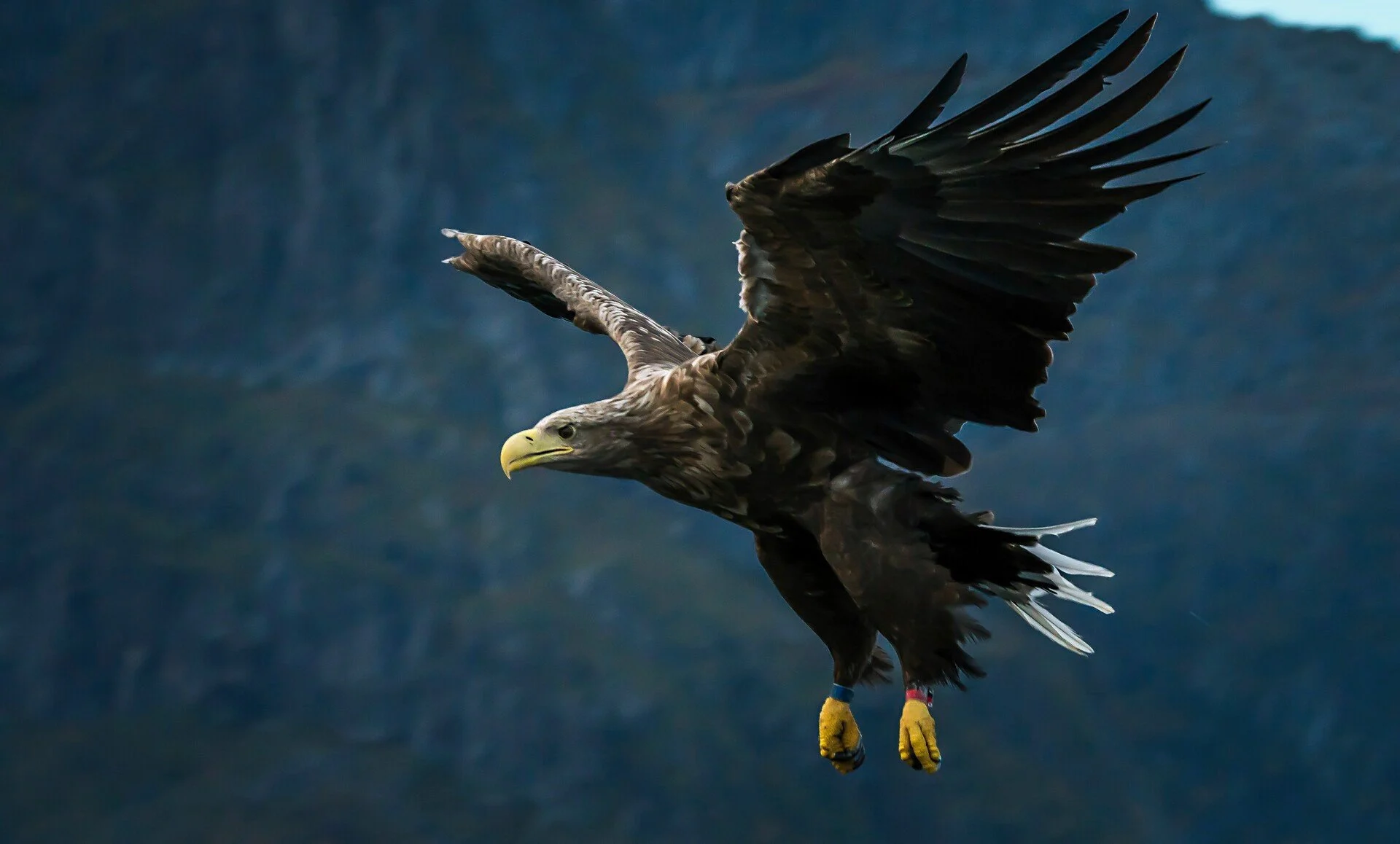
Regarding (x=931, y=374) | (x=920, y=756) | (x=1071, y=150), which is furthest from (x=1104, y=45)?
(x=920, y=756)

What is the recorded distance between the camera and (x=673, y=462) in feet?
14.5

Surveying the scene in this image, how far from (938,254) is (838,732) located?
1647 mm

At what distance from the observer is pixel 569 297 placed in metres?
5.55

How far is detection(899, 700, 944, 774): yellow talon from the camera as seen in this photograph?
14.0 ft

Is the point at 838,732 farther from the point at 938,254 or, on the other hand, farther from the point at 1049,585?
the point at 938,254

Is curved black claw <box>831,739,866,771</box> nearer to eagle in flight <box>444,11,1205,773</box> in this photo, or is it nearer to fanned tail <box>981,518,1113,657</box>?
eagle in flight <box>444,11,1205,773</box>

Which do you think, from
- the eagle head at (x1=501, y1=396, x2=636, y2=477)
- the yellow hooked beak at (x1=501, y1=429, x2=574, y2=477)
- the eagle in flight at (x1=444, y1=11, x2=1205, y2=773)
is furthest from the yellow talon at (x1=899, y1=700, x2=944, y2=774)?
the yellow hooked beak at (x1=501, y1=429, x2=574, y2=477)

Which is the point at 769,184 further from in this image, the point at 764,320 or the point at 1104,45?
the point at 1104,45

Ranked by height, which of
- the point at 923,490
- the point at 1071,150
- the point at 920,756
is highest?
the point at 1071,150

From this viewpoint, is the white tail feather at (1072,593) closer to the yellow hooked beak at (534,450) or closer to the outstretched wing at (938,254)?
the outstretched wing at (938,254)

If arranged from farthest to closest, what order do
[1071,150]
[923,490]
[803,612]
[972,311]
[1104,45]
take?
[803,612]
[923,490]
[972,311]
[1071,150]
[1104,45]

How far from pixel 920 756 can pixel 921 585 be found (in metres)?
0.48

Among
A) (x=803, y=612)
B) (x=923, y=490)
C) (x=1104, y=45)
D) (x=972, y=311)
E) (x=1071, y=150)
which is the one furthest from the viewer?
(x=803, y=612)

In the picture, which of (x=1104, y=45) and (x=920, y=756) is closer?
(x=1104, y=45)
